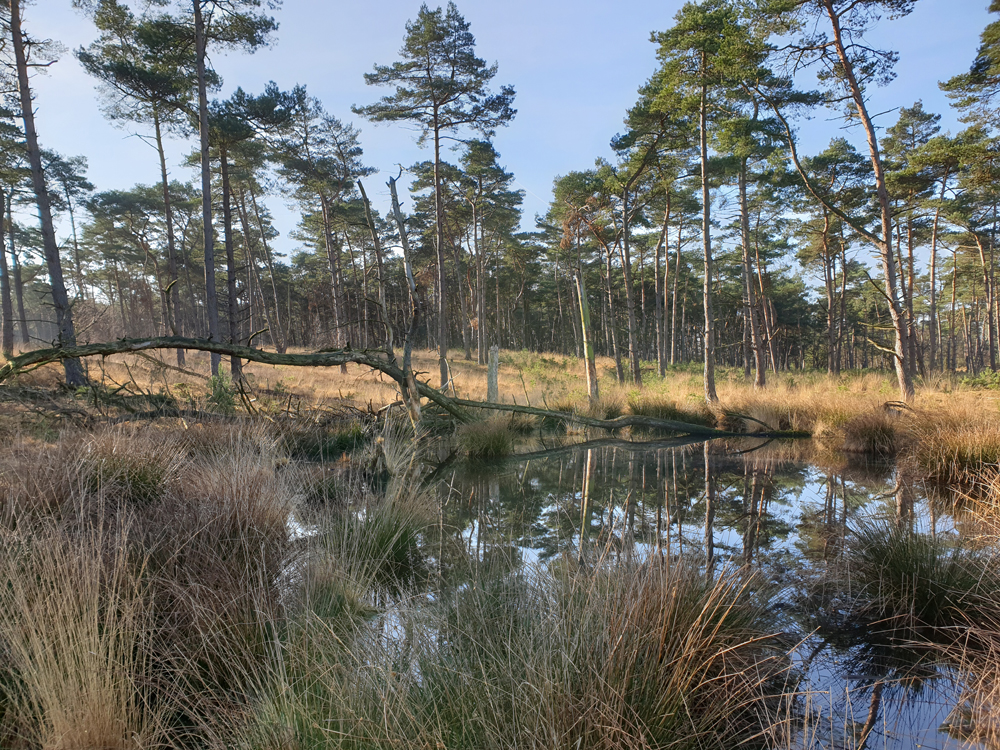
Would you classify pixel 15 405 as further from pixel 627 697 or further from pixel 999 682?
pixel 999 682

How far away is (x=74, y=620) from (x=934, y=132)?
29.1 metres

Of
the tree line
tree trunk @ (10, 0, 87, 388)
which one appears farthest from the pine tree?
tree trunk @ (10, 0, 87, 388)

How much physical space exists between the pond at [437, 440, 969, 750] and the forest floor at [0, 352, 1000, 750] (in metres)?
0.16

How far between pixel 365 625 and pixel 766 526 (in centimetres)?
445

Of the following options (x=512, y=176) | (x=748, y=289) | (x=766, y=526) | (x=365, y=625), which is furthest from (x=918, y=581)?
(x=512, y=176)

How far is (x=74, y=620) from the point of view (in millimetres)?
2277

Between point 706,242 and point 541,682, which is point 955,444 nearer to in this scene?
point 541,682

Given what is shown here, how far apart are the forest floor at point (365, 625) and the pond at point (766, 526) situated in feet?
0.51

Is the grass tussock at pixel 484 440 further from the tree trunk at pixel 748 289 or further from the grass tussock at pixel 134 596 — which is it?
the tree trunk at pixel 748 289

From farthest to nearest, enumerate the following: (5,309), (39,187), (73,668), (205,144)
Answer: (5,309) < (205,144) < (39,187) < (73,668)

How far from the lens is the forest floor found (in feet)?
6.12

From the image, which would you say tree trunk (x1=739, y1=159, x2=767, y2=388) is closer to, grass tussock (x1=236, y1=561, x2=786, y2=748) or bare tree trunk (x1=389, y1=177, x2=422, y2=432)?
bare tree trunk (x1=389, y1=177, x2=422, y2=432)

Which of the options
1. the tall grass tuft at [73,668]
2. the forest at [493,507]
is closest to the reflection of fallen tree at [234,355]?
the forest at [493,507]

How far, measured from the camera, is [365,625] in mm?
2311
